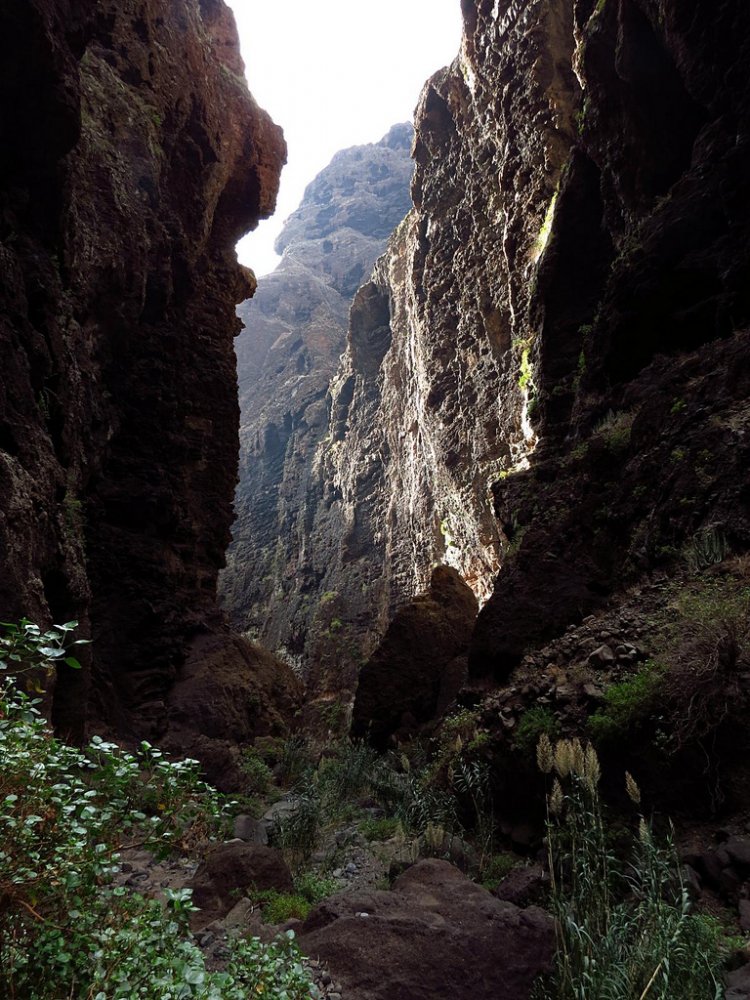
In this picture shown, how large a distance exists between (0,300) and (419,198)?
2800 centimetres

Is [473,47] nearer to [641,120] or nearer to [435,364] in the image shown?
[435,364]

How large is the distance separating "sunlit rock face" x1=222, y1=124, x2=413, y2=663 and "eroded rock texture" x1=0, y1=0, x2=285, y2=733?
17.2m

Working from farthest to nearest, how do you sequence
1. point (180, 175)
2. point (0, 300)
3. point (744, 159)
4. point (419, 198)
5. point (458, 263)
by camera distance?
point (419, 198) → point (458, 263) → point (180, 175) → point (744, 159) → point (0, 300)

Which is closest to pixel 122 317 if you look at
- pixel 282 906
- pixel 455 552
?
pixel 282 906

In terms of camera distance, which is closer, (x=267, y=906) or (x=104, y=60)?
(x=267, y=906)

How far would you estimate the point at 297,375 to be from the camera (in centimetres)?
6606

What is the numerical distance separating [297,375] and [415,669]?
54942mm

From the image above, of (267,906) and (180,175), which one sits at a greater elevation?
(180,175)

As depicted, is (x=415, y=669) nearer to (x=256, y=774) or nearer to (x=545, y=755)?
(x=256, y=774)

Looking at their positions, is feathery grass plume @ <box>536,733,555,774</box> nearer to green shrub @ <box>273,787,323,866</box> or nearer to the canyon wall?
the canyon wall

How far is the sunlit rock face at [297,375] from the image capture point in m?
46.1

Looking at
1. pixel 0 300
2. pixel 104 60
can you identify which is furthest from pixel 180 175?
pixel 0 300

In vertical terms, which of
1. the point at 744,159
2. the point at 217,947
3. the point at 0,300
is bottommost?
the point at 217,947

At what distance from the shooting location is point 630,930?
3350 millimetres
